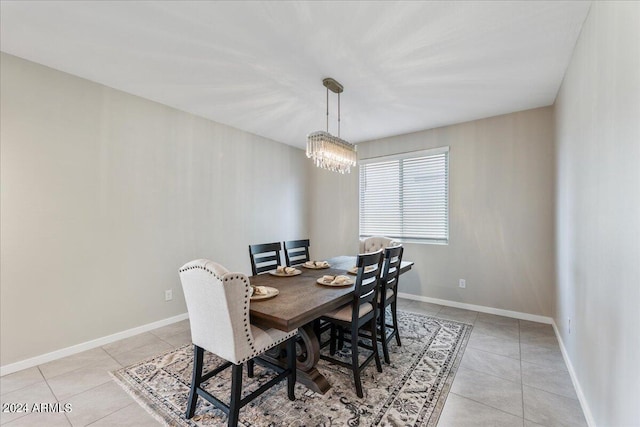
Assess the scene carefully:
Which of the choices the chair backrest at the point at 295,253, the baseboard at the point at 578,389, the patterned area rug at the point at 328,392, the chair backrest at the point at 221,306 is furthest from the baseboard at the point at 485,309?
the chair backrest at the point at 221,306

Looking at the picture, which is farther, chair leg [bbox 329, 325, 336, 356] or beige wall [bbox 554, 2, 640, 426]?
chair leg [bbox 329, 325, 336, 356]

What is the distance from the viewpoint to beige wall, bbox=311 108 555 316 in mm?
3289

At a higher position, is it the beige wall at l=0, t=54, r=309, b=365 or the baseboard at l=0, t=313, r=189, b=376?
the beige wall at l=0, t=54, r=309, b=365

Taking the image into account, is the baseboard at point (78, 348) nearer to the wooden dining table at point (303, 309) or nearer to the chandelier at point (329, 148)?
the wooden dining table at point (303, 309)

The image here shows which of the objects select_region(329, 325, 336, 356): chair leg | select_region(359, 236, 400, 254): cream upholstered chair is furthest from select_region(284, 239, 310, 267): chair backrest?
select_region(329, 325, 336, 356): chair leg

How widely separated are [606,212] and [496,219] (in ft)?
7.31

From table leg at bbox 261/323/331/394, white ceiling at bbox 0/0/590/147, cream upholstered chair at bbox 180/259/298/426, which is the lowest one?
table leg at bbox 261/323/331/394

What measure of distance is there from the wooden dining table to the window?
2.10m

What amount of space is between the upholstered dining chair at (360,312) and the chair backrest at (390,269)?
0.16m

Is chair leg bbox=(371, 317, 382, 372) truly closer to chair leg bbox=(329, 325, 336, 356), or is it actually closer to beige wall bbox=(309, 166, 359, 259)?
chair leg bbox=(329, 325, 336, 356)

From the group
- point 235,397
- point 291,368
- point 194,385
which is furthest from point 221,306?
point 291,368

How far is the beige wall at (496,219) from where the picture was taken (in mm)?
3289

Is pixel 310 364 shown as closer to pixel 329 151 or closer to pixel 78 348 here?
pixel 329 151

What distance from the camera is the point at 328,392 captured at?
2.00 metres
